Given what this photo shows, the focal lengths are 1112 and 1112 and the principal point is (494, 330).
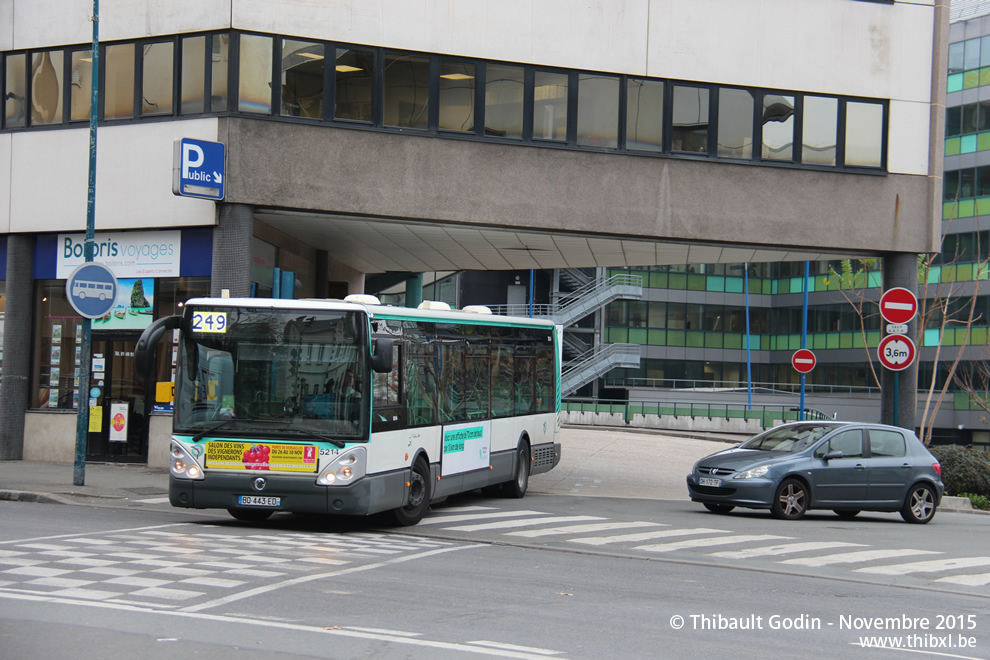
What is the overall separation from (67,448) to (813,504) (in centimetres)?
1425

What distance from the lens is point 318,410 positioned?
12945 millimetres

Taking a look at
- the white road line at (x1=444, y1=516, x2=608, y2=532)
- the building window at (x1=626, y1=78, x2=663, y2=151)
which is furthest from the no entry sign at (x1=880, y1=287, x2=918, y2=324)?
the white road line at (x1=444, y1=516, x2=608, y2=532)

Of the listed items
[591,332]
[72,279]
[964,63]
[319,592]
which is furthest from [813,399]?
[319,592]

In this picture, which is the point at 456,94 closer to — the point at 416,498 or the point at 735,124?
the point at 735,124

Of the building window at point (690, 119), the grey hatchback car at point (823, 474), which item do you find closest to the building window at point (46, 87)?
the building window at point (690, 119)

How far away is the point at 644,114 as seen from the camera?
73.6ft

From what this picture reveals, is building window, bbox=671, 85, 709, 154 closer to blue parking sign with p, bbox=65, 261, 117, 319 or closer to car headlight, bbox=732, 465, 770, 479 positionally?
car headlight, bbox=732, 465, 770, 479

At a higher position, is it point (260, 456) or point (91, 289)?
point (91, 289)

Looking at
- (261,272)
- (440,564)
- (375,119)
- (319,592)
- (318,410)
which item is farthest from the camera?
(261,272)

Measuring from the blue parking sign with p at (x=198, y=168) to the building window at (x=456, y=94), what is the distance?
4.29 metres

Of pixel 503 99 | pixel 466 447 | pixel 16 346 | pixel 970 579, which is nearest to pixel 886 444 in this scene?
pixel 970 579

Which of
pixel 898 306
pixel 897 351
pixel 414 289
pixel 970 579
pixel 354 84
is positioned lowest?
pixel 970 579

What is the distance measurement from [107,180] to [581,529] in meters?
12.3

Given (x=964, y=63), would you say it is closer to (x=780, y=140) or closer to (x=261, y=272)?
(x=780, y=140)
